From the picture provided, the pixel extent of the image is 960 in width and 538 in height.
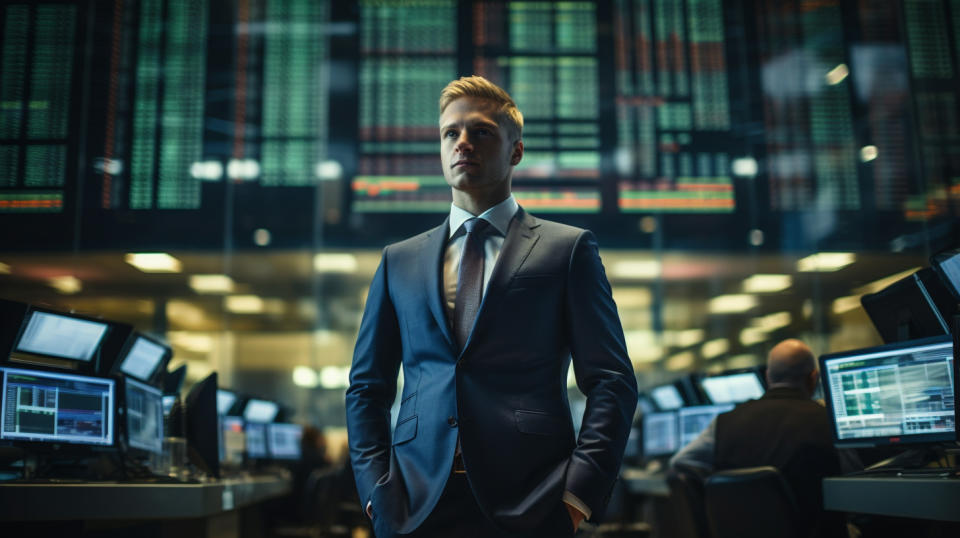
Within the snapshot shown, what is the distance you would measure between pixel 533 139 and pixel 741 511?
4513 mm

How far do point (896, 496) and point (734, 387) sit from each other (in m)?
2.67

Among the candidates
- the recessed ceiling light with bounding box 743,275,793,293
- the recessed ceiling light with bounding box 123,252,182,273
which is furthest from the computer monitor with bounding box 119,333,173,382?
the recessed ceiling light with bounding box 743,275,793,293

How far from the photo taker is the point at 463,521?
4.01 ft

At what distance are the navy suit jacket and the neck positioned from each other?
0.04 m

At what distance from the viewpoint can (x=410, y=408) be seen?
1.32 m

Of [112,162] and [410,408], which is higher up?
A: [112,162]

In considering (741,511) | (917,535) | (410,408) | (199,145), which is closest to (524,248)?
(410,408)

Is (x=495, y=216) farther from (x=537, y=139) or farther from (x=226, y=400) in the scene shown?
(x=537, y=139)

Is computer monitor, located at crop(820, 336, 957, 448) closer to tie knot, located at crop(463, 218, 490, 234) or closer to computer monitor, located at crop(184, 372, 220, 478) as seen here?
tie knot, located at crop(463, 218, 490, 234)

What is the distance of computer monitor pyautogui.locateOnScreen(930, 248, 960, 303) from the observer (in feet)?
7.47

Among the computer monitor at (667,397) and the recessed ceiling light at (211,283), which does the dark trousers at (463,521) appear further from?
the recessed ceiling light at (211,283)

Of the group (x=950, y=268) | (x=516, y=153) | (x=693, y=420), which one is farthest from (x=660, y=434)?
(x=516, y=153)

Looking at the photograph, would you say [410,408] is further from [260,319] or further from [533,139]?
[260,319]

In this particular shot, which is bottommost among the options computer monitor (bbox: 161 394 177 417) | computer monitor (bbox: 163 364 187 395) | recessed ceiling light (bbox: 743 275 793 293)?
computer monitor (bbox: 161 394 177 417)
